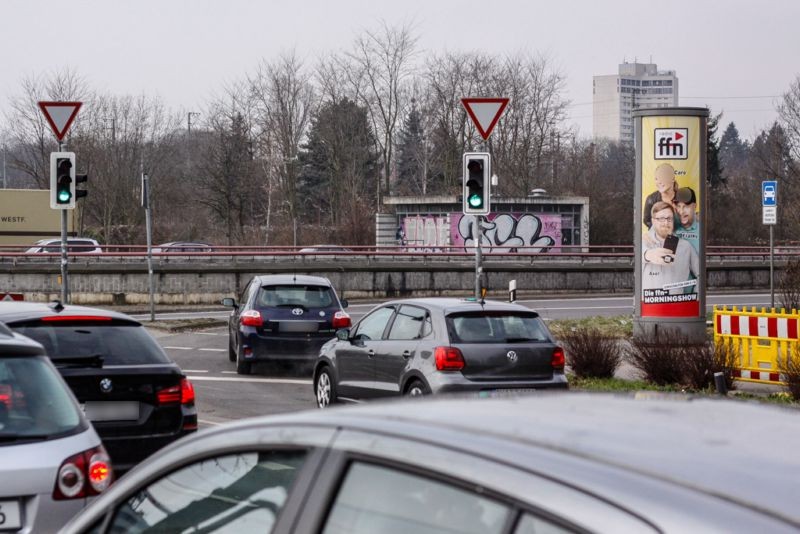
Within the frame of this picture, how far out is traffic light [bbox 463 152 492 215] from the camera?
1769cm

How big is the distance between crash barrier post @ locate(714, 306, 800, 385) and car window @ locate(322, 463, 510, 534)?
554 inches

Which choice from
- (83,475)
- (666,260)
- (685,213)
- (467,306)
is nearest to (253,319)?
(467,306)

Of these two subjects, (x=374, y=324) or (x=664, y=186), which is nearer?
(x=374, y=324)

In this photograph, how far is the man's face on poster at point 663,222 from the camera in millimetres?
21812

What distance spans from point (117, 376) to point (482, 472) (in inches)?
257

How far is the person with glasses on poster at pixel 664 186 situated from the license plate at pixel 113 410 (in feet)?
49.8

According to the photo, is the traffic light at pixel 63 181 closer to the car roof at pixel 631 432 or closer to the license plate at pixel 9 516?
the license plate at pixel 9 516

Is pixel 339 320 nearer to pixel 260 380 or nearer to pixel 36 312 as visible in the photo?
pixel 260 380

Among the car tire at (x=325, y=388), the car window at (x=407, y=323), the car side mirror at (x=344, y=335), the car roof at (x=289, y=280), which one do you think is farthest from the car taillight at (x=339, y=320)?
the car window at (x=407, y=323)

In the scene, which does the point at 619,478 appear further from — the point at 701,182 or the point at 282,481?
the point at 701,182

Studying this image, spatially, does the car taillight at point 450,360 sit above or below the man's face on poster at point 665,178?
below

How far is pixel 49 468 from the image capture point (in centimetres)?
555

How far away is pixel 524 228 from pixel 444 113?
63.9ft

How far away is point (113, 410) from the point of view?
332 inches
